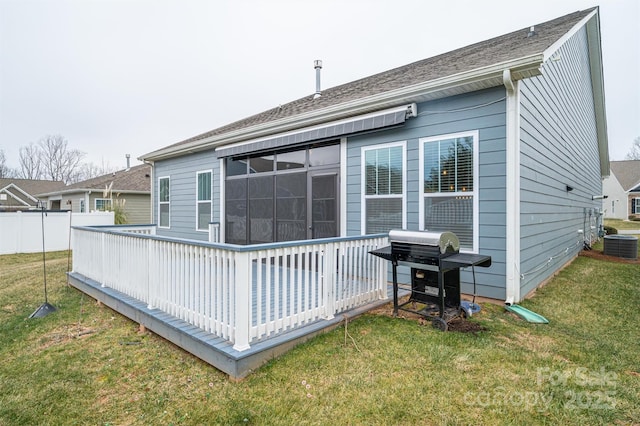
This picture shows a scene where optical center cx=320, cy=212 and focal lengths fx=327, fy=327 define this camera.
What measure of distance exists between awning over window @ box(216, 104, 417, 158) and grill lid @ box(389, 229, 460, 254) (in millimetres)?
2049

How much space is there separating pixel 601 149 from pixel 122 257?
16762 millimetres

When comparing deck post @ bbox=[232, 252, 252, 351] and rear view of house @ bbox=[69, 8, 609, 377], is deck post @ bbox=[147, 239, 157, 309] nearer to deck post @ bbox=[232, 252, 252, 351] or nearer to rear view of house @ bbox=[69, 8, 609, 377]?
rear view of house @ bbox=[69, 8, 609, 377]

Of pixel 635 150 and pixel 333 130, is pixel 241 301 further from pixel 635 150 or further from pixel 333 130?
pixel 635 150

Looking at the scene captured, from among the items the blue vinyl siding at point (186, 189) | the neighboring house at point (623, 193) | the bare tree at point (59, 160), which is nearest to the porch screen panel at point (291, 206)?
the blue vinyl siding at point (186, 189)

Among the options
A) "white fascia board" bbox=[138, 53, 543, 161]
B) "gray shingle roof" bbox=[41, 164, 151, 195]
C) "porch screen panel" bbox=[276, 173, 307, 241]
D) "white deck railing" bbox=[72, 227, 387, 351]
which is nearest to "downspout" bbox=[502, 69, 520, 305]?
"white fascia board" bbox=[138, 53, 543, 161]

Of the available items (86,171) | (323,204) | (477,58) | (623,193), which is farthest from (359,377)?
(86,171)

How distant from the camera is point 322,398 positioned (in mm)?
2395

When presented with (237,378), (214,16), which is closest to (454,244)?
(237,378)

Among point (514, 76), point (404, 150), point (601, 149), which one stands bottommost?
point (404, 150)

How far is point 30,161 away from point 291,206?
4081cm

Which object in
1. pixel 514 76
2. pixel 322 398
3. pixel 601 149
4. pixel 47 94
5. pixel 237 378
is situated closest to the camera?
pixel 322 398

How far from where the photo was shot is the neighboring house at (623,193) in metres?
29.0

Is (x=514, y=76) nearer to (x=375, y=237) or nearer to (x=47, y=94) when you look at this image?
(x=375, y=237)

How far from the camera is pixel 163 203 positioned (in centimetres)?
1044
